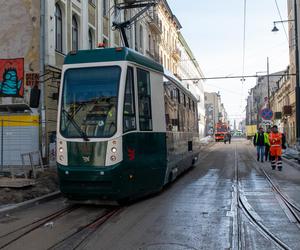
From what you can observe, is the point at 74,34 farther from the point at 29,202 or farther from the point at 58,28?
the point at 29,202

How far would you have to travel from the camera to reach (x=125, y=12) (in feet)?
115

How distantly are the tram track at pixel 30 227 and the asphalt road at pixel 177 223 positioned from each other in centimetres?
11

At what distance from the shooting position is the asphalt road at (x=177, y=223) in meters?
7.32

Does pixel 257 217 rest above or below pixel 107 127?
below

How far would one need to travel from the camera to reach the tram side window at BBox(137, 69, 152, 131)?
11188 millimetres

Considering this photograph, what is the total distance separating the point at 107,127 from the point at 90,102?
729mm

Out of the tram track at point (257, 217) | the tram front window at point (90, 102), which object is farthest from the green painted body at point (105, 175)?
the tram track at point (257, 217)

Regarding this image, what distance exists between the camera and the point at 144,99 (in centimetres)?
1139

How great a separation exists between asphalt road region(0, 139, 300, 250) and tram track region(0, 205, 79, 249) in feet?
0.35

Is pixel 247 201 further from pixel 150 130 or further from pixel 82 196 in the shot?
pixel 82 196

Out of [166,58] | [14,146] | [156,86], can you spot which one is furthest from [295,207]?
[166,58]

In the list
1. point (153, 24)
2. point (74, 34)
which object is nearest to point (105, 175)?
point (74, 34)

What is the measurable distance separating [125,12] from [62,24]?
13.1 metres

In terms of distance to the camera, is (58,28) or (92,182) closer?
(92,182)
